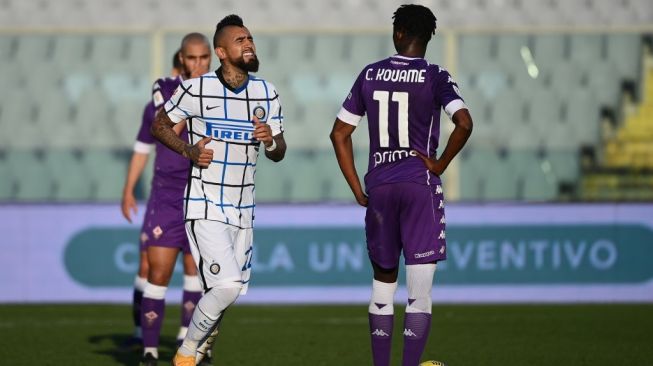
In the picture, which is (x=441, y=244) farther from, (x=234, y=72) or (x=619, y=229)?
(x=619, y=229)

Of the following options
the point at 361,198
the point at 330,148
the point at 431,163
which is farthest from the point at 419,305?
the point at 330,148

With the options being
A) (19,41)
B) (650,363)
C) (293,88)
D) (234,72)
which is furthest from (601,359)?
(19,41)

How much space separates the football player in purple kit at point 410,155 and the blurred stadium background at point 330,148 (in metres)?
5.32

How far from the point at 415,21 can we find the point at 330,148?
7842 millimetres

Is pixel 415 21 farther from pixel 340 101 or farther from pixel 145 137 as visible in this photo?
pixel 340 101

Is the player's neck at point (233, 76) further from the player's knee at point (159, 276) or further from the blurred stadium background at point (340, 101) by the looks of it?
the blurred stadium background at point (340, 101)

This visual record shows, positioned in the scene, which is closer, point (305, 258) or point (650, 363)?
point (650, 363)

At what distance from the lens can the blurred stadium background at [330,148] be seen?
13.1 m

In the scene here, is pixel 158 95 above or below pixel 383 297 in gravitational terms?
above

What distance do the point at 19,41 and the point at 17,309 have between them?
3606mm

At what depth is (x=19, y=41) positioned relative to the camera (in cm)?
1502

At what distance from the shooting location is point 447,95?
22.0 feet

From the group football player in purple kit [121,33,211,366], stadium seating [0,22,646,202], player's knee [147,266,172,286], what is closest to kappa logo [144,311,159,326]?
football player in purple kit [121,33,211,366]

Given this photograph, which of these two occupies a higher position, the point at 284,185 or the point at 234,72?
the point at 234,72
